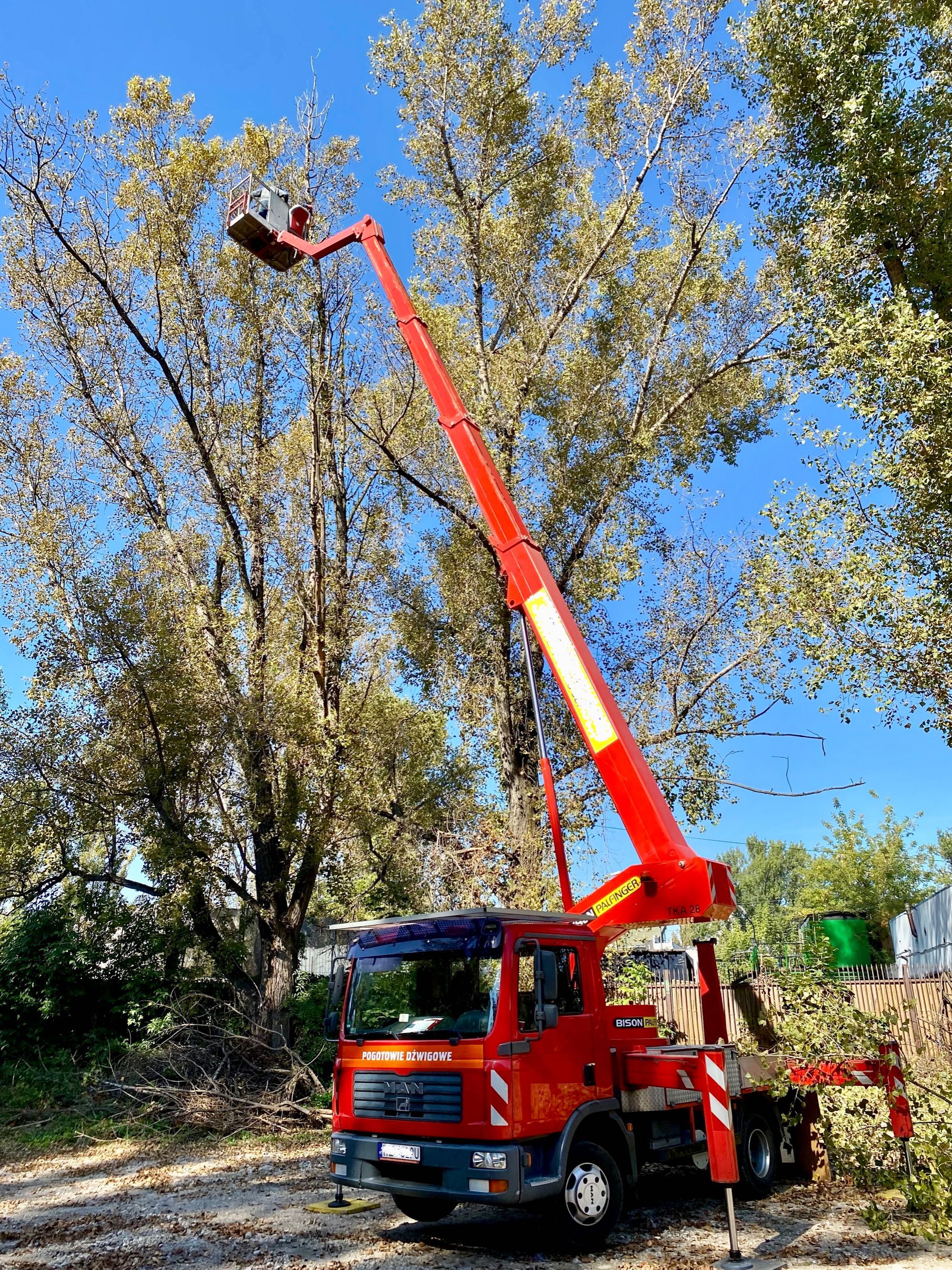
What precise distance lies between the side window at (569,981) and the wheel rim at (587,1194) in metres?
1.08

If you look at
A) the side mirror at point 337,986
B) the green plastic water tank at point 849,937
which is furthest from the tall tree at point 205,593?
the green plastic water tank at point 849,937

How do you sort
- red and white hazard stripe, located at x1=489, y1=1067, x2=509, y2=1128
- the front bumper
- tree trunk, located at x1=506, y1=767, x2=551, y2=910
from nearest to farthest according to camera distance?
1. the front bumper
2. red and white hazard stripe, located at x1=489, y1=1067, x2=509, y2=1128
3. tree trunk, located at x1=506, y1=767, x2=551, y2=910

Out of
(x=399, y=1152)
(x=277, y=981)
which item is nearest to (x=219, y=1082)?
(x=277, y=981)

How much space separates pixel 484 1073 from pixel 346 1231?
273cm

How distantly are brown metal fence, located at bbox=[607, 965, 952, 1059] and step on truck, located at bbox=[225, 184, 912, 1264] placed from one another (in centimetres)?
59

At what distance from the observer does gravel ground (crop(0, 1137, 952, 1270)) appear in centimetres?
645

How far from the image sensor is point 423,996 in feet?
22.8

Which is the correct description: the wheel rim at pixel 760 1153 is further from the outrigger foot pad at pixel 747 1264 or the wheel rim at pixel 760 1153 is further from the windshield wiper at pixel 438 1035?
the windshield wiper at pixel 438 1035

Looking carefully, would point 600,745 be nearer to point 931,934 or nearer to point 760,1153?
point 760,1153

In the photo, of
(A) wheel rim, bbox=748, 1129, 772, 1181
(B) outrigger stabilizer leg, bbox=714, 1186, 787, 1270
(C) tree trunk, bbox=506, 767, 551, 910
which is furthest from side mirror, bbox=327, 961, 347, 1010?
(C) tree trunk, bbox=506, 767, 551, 910

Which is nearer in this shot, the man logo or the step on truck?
the step on truck

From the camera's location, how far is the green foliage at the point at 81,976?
1664 cm

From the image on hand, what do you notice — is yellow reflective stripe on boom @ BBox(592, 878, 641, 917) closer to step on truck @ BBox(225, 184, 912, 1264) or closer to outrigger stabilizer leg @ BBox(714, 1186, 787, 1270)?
step on truck @ BBox(225, 184, 912, 1264)

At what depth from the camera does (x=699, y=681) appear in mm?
16734
